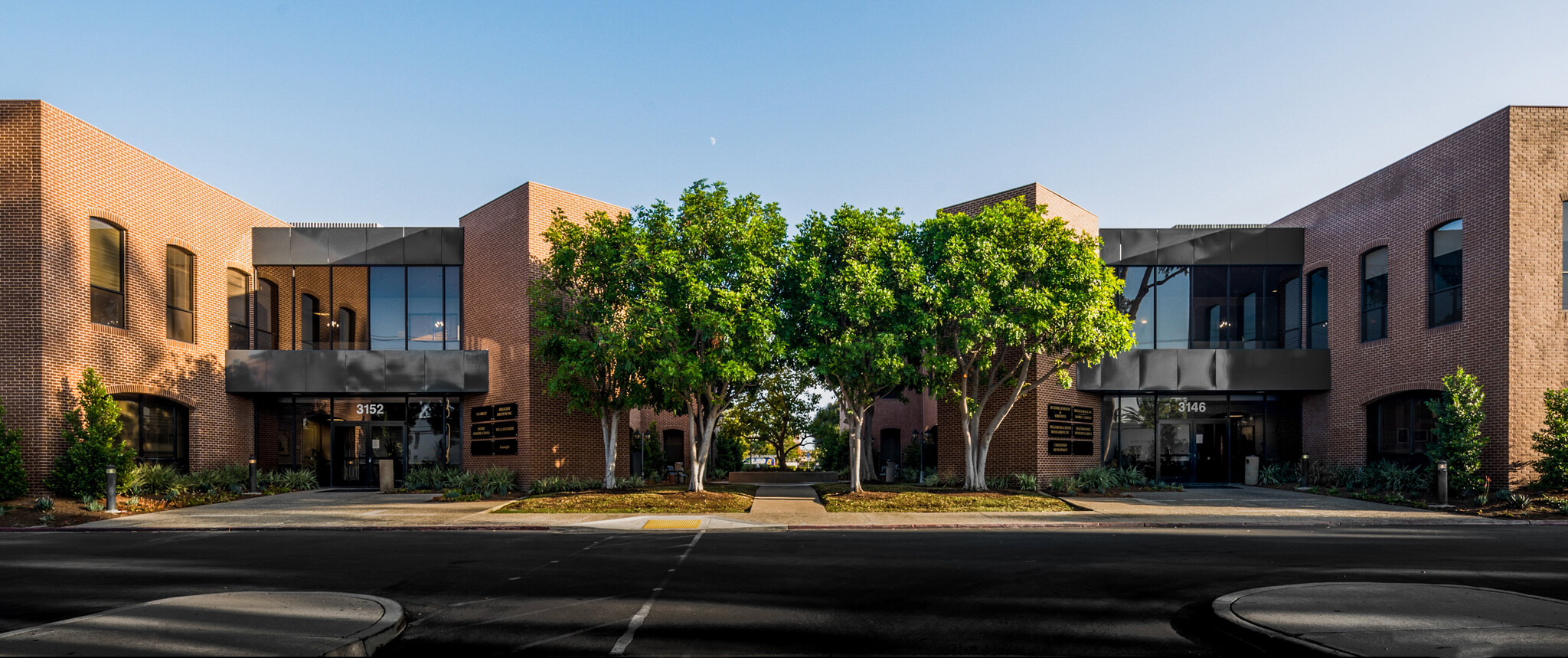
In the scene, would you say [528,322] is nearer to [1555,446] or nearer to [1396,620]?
[1396,620]

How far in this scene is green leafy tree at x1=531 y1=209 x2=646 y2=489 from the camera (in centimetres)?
2128

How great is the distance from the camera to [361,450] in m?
27.7

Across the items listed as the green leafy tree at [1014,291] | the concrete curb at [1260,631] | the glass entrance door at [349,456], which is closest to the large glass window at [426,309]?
the glass entrance door at [349,456]

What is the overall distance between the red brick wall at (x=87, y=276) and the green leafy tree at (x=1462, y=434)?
33.6 metres

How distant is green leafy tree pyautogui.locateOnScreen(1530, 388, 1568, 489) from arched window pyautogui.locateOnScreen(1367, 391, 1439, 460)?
2887 millimetres

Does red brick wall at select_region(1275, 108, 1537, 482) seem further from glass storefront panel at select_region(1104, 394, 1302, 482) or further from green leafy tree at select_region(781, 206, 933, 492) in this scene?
green leafy tree at select_region(781, 206, 933, 492)

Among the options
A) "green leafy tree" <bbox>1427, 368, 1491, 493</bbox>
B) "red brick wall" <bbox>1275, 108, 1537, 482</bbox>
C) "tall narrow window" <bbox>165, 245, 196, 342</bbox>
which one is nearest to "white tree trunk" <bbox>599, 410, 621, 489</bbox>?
"tall narrow window" <bbox>165, 245, 196, 342</bbox>

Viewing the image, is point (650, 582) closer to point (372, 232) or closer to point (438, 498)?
point (438, 498)

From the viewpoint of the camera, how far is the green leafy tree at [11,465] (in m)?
18.9

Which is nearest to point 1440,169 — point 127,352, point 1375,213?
point 1375,213

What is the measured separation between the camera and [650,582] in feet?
34.0

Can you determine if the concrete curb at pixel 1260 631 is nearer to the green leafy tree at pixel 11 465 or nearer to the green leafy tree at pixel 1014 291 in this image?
the green leafy tree at pixel 1014 291

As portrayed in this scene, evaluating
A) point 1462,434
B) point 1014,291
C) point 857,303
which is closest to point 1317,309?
point 1462,434

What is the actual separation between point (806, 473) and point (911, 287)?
60.0ft
